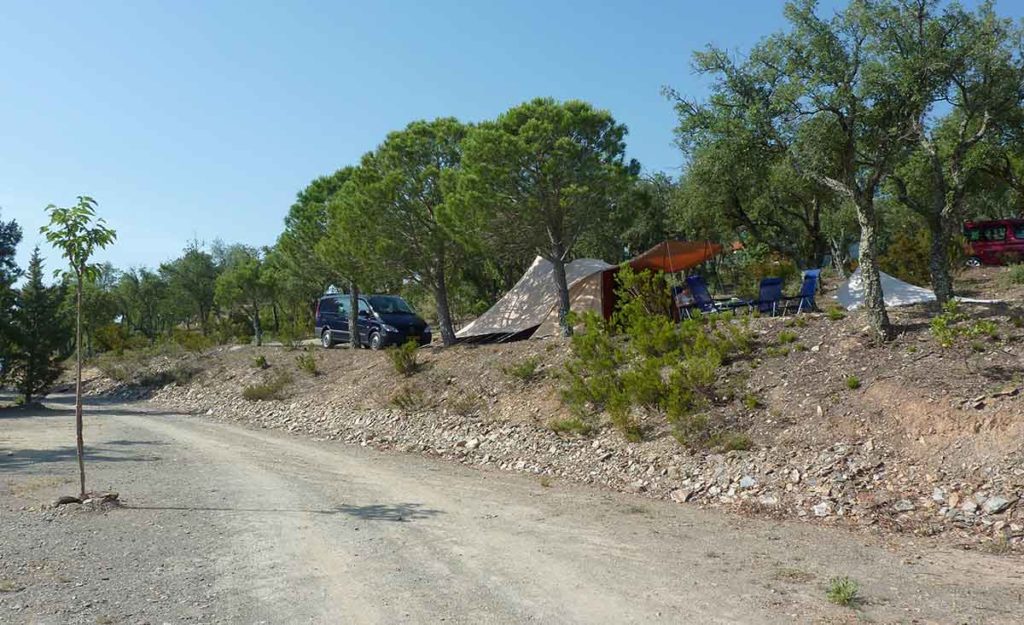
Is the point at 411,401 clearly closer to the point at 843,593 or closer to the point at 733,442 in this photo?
the point at 733,442

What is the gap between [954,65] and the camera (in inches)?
417

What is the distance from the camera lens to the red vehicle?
24.6 meters

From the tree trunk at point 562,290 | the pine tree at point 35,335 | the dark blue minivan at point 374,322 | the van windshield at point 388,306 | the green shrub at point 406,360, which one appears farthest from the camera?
the pine tree at point 35,335

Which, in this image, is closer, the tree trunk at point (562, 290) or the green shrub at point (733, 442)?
the green shrub at point (733, 442)

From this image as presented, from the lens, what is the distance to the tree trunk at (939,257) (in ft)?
38.0

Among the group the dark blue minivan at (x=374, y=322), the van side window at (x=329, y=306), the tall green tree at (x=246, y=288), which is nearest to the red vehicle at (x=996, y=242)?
the dark blue minivan at (x=374, y=322)

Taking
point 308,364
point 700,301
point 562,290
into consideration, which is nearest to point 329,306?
point 308,364

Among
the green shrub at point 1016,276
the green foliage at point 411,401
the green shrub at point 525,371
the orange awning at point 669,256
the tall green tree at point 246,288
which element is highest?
the tall green tree at point 246,288

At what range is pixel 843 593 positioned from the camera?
5230 millimetres

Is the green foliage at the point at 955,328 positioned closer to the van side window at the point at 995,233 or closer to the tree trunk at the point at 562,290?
the tree trunk at the point at 562,290

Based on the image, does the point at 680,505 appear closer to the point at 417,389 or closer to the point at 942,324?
the point at 942,324

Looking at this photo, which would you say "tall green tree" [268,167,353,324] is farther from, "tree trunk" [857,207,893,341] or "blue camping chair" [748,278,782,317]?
"tree trunk" [857,207,893,341]

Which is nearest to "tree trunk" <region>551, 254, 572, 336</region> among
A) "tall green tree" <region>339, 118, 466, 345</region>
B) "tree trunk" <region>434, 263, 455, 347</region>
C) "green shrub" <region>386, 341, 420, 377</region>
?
"green shrub" <region>386, 341, 420, 377</region>

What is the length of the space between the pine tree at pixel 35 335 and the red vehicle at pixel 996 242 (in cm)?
3069
